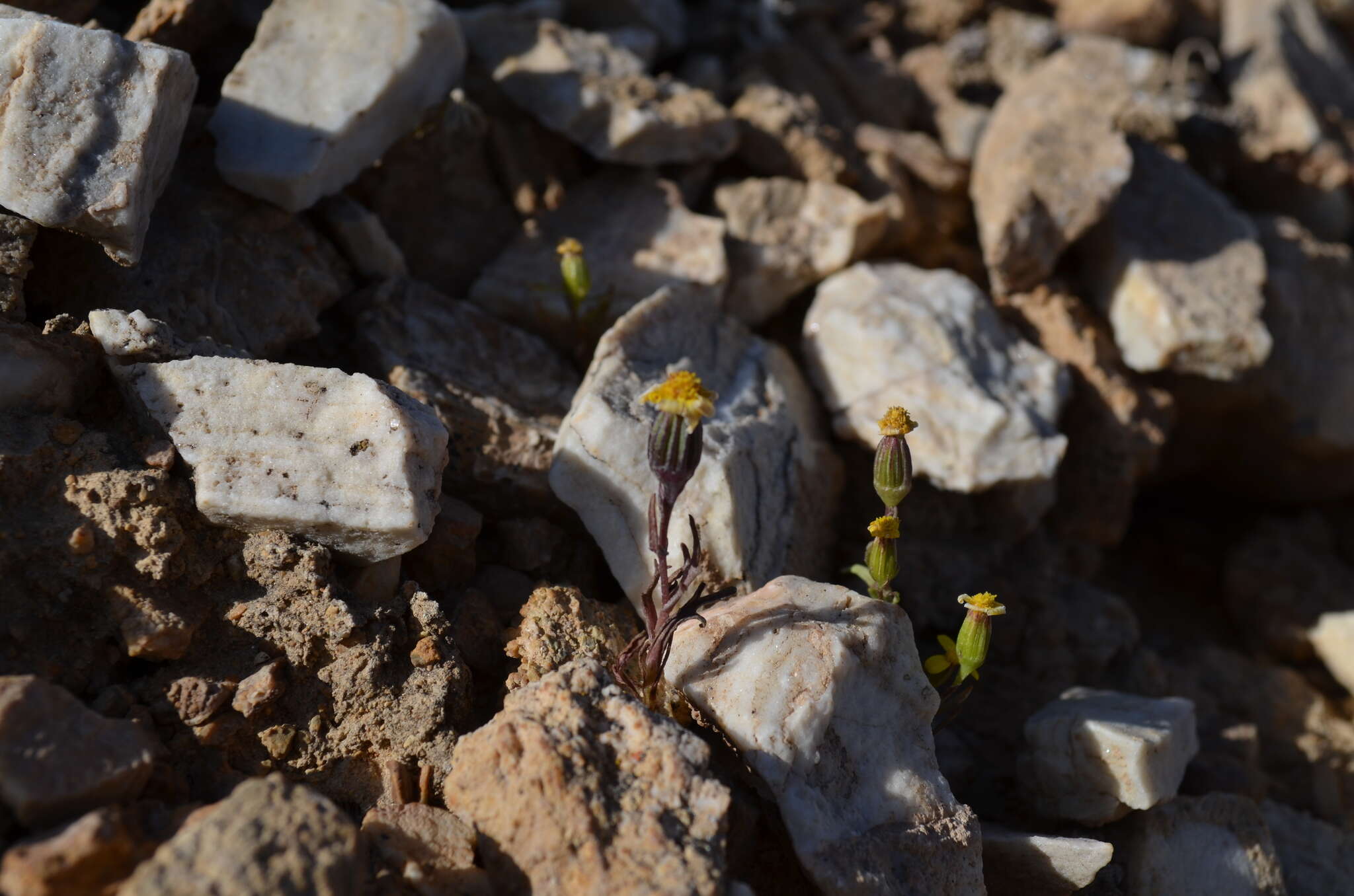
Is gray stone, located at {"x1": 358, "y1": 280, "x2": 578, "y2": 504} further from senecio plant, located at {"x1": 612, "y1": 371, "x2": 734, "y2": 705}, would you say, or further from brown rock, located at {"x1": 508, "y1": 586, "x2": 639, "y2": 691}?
senecio plant, located at {"x1": 612, "y1": 371, "x2": 734, "y2": 705}

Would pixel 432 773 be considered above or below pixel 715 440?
below

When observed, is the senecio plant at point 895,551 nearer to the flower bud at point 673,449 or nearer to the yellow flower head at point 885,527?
the yellow flower head at point 885,527

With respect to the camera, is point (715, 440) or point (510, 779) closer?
point (510, 779)

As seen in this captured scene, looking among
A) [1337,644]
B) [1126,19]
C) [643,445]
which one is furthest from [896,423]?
[1126,19]

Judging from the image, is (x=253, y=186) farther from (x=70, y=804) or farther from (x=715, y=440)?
(x=70, y=804)

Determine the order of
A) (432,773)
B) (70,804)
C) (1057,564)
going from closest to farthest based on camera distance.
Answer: (70,804)
(432,773)
(1057,564)

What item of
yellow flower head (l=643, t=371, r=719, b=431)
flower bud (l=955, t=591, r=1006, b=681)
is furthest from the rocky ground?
yellow flower head (l=643, t=371, r=719, b=431)

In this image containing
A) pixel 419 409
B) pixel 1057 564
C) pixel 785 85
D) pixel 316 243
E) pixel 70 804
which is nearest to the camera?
pixel 70 804

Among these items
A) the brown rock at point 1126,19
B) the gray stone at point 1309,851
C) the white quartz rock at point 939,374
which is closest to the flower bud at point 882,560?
the white quartz rock at point 939,374

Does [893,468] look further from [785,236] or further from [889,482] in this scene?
[785,236]

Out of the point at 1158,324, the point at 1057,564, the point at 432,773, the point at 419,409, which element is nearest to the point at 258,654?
the point at 432,773
